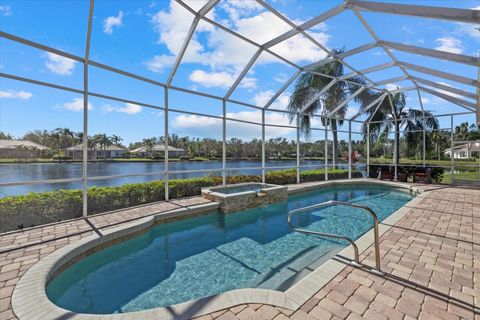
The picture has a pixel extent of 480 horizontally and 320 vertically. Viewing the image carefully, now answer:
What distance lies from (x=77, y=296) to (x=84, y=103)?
3.81m

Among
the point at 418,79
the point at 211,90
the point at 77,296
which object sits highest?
the point at 418,79

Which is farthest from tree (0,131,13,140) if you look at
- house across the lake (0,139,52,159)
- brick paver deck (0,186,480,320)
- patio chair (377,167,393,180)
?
patio chair (377,167,393,180)

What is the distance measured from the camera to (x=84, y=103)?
526 cm

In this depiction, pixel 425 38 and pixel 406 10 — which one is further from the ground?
pixel 425 38

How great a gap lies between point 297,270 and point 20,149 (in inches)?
254

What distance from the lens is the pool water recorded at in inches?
125

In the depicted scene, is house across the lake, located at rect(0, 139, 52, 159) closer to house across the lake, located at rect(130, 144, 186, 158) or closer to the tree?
the tree

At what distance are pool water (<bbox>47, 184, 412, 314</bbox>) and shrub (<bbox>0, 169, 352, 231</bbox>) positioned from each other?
1718mm

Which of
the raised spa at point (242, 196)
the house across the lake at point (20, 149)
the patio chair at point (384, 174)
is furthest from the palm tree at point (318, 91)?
the house across the lake at point (20, 149)

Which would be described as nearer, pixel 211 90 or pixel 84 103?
pixel 84 103

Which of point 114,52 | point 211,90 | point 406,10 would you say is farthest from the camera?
point 211,90

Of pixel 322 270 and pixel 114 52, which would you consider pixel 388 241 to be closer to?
pixel 322 270

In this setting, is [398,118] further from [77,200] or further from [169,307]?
[169,307]

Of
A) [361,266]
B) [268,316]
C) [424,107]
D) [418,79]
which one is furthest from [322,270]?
[424,107]
